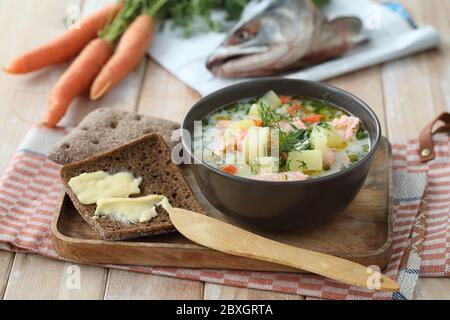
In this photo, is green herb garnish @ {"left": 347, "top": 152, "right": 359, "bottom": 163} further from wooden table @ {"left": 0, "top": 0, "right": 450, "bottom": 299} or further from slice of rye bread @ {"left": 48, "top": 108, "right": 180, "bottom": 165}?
wooden table @ {"left": 0, "top": 0, "right": 450, "bottom": 299}

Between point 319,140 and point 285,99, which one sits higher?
point 285,99

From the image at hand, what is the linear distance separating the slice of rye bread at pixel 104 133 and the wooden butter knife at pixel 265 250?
562mm

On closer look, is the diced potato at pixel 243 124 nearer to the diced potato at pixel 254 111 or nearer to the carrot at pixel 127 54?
the diced potato at pixel 254 111

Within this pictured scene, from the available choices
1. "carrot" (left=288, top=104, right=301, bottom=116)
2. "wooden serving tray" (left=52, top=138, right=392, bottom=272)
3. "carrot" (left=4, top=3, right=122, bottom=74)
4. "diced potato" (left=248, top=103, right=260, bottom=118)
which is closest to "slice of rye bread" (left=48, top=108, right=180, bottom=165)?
"wooden serving tray" (left=52, top=138, right=392, bottom=272)

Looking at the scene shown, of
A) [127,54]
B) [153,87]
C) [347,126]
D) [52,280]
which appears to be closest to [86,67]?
[127,54]

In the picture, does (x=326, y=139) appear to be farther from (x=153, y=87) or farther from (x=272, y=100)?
(x=153, y=87)

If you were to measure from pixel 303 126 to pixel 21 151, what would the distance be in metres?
1.25

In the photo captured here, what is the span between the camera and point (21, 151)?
3.01 meters

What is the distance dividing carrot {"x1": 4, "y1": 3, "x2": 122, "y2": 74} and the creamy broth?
138 centimetres

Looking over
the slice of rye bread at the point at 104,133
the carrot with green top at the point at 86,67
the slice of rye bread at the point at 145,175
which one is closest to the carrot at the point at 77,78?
the carrot with green top at the point at 86,67

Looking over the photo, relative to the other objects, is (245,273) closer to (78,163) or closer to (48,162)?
(78,163)

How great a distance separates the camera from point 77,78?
3.50m

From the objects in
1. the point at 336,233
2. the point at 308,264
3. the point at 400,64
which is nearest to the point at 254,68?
the point at 400,64

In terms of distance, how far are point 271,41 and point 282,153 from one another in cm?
137
